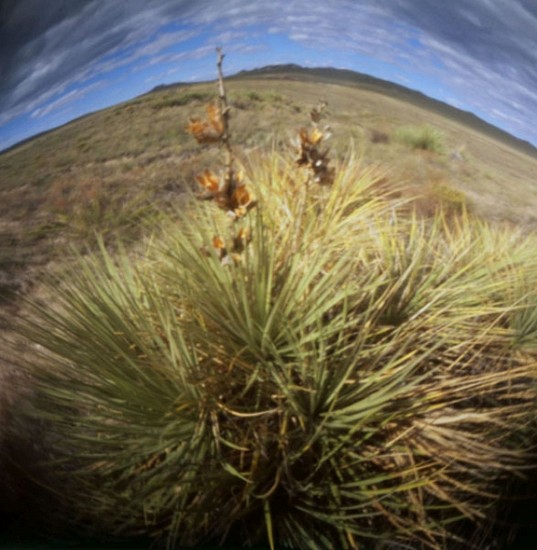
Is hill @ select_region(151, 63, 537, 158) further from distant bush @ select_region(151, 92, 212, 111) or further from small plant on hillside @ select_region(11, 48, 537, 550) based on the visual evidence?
small plant on hillside @ select_region(11, 48, 537, 550)

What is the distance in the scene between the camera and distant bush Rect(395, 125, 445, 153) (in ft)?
2.96

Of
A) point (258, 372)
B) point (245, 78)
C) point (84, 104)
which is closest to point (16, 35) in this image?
point (84, 104)

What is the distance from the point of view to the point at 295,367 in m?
0.79

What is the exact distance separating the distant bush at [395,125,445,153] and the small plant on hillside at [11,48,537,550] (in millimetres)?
94

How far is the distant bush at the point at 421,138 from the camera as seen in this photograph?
903 millimetres

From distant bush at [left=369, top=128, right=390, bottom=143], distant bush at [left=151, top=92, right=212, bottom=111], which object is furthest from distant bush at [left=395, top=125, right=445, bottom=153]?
distant bush at [left=151, top=92, right=212, bottom=111]

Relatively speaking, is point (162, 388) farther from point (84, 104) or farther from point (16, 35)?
point (16, 35)

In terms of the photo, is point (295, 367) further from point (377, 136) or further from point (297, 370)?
point (377, 136)

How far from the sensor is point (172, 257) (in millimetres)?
811

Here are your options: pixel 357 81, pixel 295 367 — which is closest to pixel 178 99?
pixel 357 81

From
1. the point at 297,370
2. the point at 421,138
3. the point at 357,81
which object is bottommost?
the point at 297,370

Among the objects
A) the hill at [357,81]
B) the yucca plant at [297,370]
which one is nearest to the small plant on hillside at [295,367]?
the yucca plant at [297,370]

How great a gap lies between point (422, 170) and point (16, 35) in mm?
659

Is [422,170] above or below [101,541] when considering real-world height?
above
